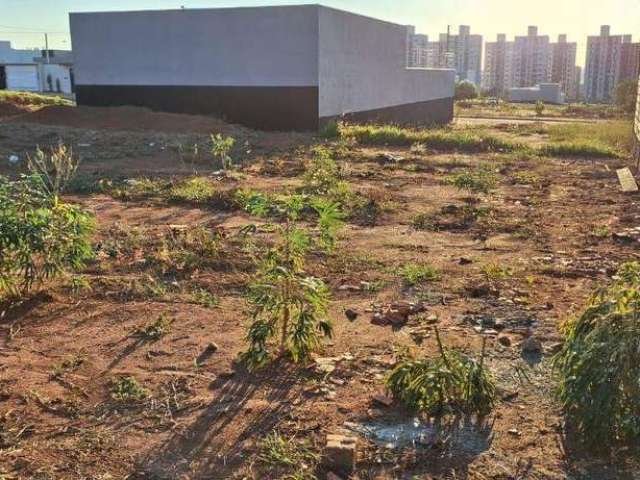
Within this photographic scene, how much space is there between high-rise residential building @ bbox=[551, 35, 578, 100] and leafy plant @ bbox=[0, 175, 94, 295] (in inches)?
3776

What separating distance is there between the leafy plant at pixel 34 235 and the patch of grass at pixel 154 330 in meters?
0.85

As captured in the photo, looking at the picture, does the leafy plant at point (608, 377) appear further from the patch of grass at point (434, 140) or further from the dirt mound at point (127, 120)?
the dirt mound at point (127, 120)

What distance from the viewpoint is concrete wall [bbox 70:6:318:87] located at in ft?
67.9

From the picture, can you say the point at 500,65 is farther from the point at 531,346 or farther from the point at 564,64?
the point at 531,346

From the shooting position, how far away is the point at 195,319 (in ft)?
15.6

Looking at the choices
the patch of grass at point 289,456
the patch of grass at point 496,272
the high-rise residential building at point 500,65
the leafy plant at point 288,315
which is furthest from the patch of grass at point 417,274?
the high-rise residential building at point 500,65

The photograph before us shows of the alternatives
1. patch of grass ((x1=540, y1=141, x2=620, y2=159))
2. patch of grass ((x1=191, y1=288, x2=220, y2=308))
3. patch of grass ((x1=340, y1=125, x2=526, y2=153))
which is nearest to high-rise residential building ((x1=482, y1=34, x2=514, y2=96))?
patch of grass ((x1=340, y1=125, x2=526, y2=153))

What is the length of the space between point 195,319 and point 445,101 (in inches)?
1315

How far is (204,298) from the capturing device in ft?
17.0

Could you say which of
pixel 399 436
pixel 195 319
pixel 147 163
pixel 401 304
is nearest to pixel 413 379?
pixel 399 436

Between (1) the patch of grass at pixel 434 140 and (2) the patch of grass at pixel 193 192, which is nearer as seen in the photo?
(2) the patch of grass at pixel 193 192

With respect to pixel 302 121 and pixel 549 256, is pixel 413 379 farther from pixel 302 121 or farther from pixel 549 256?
pixel 302 121

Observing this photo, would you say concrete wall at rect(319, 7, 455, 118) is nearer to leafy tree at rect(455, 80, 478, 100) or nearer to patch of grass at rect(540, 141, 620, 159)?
patch of grass at rect(540, 141, 620, 159)

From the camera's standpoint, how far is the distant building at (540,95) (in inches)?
2458
